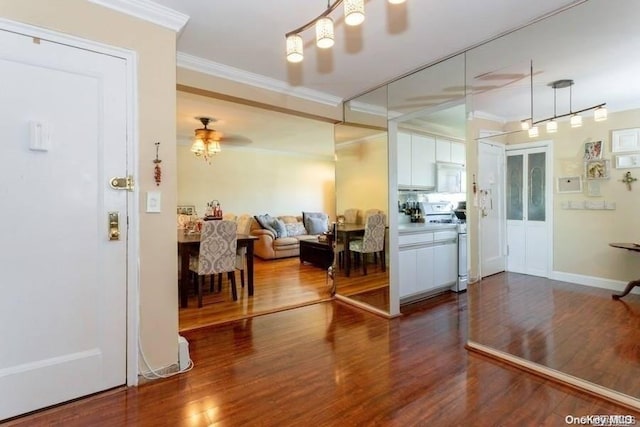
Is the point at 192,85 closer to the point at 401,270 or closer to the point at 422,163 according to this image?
the point at 401,270

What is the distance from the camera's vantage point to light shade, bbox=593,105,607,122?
6.71 ft

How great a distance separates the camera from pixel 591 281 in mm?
2420

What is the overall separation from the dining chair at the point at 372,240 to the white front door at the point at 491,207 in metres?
1.01

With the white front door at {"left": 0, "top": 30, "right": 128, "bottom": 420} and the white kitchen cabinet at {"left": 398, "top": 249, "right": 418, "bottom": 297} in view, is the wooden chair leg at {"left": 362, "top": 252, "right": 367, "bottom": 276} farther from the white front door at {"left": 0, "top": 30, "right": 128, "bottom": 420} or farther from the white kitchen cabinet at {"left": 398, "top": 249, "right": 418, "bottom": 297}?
the white front door at {"left": 0, "top": 30, "right": 128, "bottom": 420}

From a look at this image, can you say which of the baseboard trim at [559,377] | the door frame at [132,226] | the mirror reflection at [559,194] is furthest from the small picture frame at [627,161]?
the door frame at [132,226]

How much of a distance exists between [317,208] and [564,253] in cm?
645

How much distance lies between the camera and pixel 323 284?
4652 millimetres

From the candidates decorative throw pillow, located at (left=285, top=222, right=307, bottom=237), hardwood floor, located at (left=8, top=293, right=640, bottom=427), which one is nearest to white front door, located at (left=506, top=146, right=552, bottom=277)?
hardwood floor, located at (left=8, top=293, right=640, bottom=427)

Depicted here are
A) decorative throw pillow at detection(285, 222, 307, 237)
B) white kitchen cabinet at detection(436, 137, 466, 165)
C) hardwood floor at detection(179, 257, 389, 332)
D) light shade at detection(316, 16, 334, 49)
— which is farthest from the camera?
decorative throw pillow at detection(285, 222, 307, 237)

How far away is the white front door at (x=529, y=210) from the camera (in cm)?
256

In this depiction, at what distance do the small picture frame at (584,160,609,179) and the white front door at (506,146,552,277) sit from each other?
10.1 inches

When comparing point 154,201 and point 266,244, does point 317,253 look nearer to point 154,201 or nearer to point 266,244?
A: point 266,244

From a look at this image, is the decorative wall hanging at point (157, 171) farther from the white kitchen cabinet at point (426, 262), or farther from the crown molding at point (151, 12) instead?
the white kitchen cabinet at point (426, 262)

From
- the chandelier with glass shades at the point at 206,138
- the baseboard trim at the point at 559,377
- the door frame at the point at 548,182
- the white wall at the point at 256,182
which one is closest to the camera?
the baseboard trim at the point at 559,377
